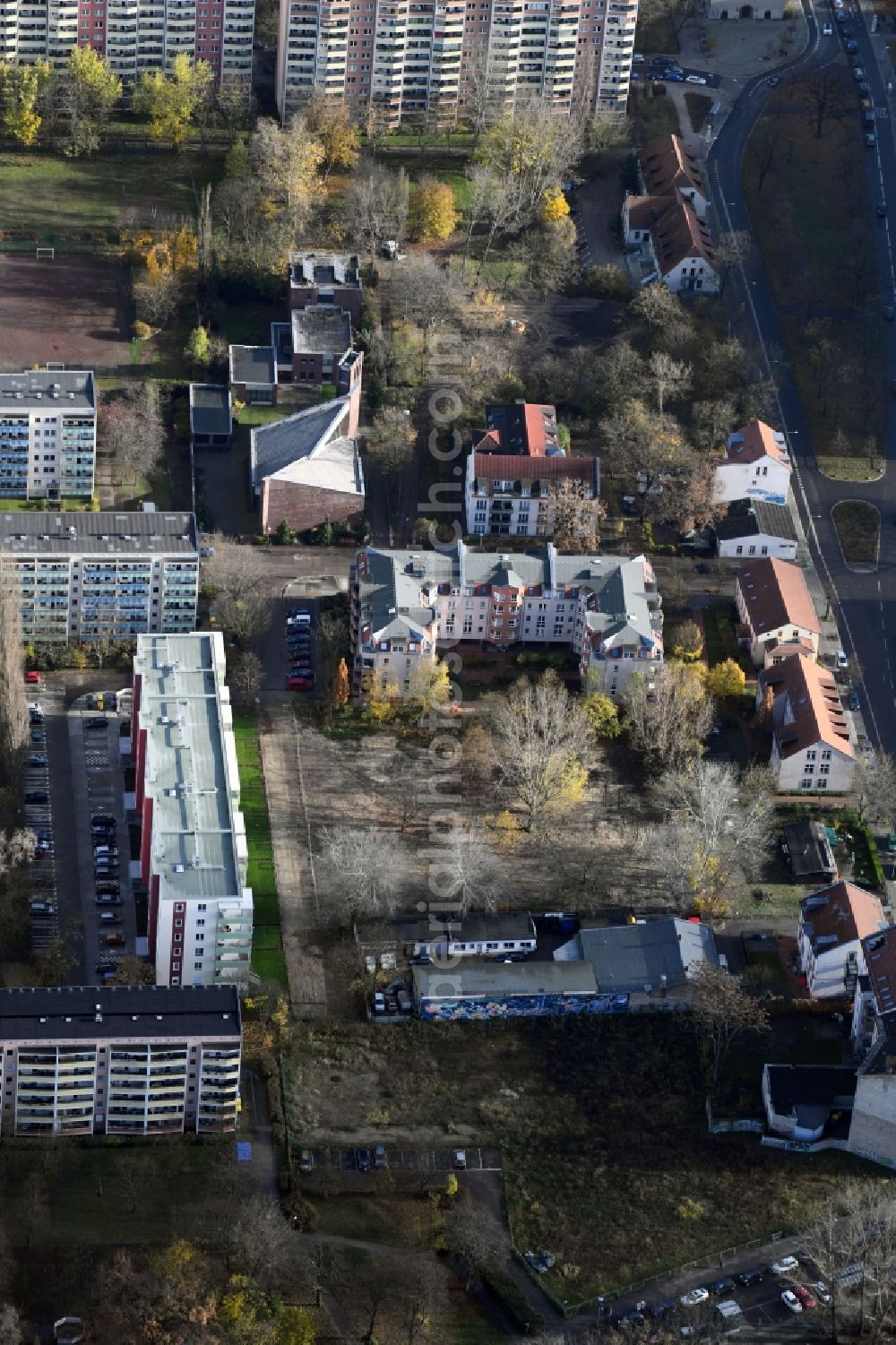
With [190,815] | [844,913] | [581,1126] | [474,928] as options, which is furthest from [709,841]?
[190,815]

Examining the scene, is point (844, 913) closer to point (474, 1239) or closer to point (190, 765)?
point (474, 1239)

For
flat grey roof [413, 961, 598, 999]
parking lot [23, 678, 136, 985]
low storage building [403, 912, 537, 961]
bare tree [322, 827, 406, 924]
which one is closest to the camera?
flat grey roof [413, 961, 598, 999]

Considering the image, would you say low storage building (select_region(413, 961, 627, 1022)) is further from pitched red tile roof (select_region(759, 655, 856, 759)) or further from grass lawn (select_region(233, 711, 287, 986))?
pitched red tile roof (select_region(759, 655, 856, 759))

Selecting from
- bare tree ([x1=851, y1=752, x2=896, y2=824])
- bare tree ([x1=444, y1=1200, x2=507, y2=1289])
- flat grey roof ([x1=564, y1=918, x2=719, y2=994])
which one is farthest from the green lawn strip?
bare tree ([x1=851, y1=752, x2=896, y2=824])

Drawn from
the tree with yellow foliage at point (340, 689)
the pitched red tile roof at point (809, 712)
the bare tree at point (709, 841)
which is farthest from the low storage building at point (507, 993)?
the tree with yellow foliage at point (340, 689)

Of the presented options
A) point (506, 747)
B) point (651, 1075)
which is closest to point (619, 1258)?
point (651, 1075)

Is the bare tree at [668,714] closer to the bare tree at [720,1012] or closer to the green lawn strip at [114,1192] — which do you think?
the bare tree at [720,1012]

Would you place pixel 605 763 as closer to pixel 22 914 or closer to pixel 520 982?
pixel 520 982
